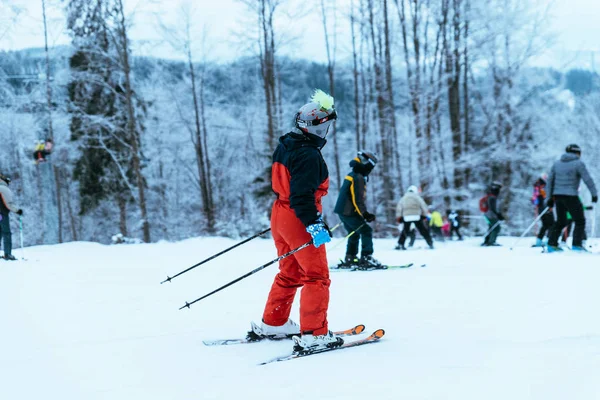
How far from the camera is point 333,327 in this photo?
13.4 feet

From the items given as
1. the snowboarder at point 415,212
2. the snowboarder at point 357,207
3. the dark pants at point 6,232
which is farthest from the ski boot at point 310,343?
the snowboarder at point 415,212

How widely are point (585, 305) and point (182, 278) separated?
16.8 ft

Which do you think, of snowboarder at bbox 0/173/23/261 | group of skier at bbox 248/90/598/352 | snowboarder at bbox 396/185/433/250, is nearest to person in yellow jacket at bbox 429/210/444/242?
snowboarder at bbox 396/185/433/250

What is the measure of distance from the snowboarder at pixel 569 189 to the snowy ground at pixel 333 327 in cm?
167

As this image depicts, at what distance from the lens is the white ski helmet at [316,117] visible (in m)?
3.32

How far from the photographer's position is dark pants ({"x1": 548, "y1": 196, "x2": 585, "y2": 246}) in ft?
28.2

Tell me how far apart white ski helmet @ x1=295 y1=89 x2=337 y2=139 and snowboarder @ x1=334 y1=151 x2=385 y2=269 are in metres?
3.82

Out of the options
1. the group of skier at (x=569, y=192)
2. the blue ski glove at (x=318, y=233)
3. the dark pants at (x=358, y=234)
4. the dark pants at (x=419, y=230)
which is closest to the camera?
the blue ski glove at (x=318, y=233)

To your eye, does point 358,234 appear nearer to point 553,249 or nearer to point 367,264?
point 367,264

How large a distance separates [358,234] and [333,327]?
148 inches

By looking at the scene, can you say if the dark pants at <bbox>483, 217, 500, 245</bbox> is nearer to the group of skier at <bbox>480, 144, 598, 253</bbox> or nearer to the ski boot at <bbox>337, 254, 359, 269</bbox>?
the group of skier at <bbox>480, 144, 598, 253</bbox>

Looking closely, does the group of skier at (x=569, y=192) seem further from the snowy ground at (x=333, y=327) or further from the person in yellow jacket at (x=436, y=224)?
the person in yellow jacket at (x=436, y=224)

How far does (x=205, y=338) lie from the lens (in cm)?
377

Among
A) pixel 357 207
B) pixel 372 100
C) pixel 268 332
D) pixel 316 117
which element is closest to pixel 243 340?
pixel 268 332
